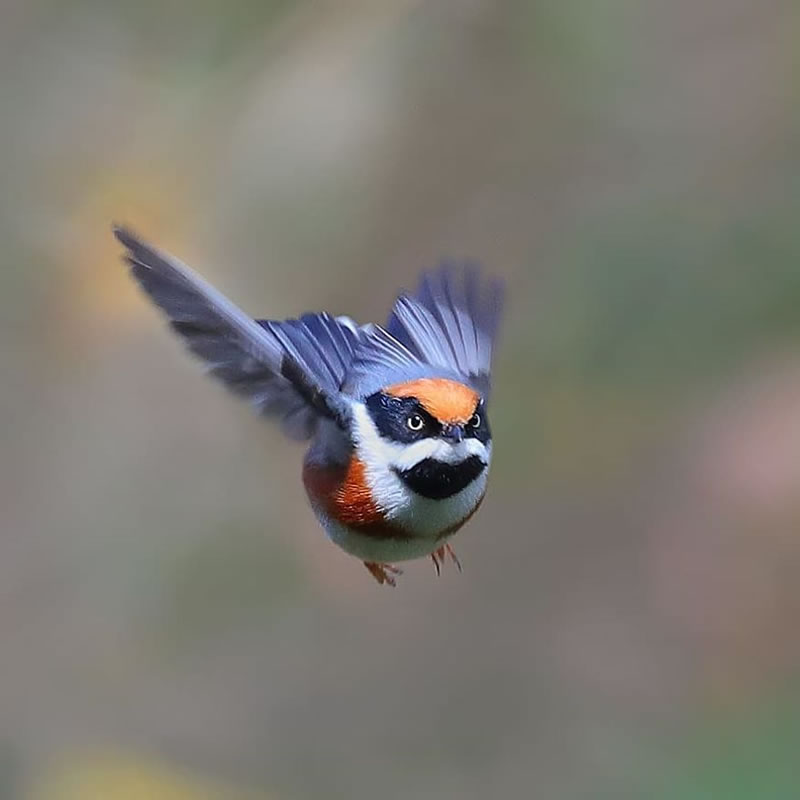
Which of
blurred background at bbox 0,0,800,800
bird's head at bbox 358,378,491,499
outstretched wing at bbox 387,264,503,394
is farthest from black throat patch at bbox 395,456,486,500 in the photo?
blurred background at bbox 0,0,800,800

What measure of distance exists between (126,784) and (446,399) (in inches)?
122

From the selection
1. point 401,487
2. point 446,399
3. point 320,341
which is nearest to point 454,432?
point 446,399

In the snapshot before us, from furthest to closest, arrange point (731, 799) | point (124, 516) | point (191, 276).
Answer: point (124, 516) < point (731, 799) < point (191, 276)

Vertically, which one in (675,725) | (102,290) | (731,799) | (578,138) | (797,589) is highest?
(578,138)

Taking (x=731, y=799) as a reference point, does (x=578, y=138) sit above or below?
above

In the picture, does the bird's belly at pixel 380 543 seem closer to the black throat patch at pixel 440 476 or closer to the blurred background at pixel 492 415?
the black throat patch at pixel 440 476

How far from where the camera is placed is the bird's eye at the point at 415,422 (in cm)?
191

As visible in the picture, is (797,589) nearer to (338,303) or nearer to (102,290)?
(338,303)

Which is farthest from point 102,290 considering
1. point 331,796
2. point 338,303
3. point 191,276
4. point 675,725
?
point 191,276

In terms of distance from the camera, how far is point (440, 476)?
196cm

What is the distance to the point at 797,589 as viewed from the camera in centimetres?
495

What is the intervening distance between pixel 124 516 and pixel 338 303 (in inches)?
47.7

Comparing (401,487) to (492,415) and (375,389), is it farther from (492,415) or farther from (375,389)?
(492,415)

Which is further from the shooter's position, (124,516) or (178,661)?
(124,516)
